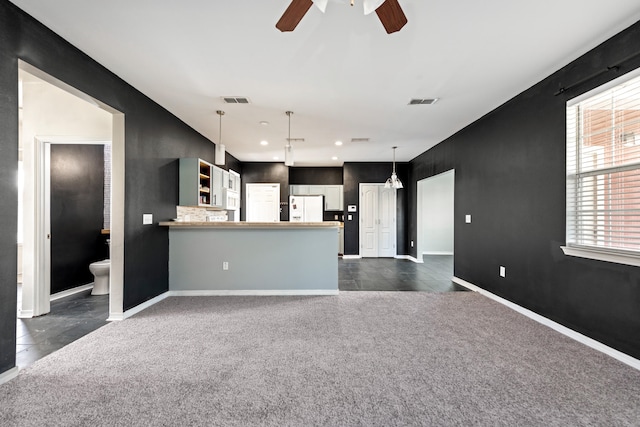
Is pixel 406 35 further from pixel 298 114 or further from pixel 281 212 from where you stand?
pixel 281 212

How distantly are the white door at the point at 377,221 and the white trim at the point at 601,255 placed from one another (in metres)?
4.97

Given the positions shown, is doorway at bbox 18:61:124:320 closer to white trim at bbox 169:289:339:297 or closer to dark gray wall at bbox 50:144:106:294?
dark gray wall at bbox 50:144:106:294

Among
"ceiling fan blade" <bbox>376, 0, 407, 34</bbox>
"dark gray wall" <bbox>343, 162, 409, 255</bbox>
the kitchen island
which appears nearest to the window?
"ceiling fan blade" <bbox>376, 0, 407, 34</bbox>

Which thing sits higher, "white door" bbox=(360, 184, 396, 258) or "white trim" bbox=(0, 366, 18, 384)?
"white door" bbox=(360, 184, 396, 258)

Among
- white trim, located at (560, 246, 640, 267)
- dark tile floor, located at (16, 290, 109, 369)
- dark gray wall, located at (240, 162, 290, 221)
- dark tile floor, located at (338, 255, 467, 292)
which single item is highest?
dark gray wall, located at (240, 162, 290, 221)

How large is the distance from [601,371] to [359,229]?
18.8ft

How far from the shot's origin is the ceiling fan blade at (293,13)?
1579 millimetres

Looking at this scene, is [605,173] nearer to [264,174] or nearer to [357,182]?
[357,182]

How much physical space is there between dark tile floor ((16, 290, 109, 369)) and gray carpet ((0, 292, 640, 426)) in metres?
0.21

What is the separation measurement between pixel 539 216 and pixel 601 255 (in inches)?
29.9

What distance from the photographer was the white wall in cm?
859

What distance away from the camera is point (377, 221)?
7.71 meters

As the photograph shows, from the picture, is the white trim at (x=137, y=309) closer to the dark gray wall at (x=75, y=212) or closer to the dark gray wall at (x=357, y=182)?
the dark gray wall at (x=75, y=212)

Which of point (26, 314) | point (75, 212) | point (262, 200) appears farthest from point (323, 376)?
point (262, 200)
